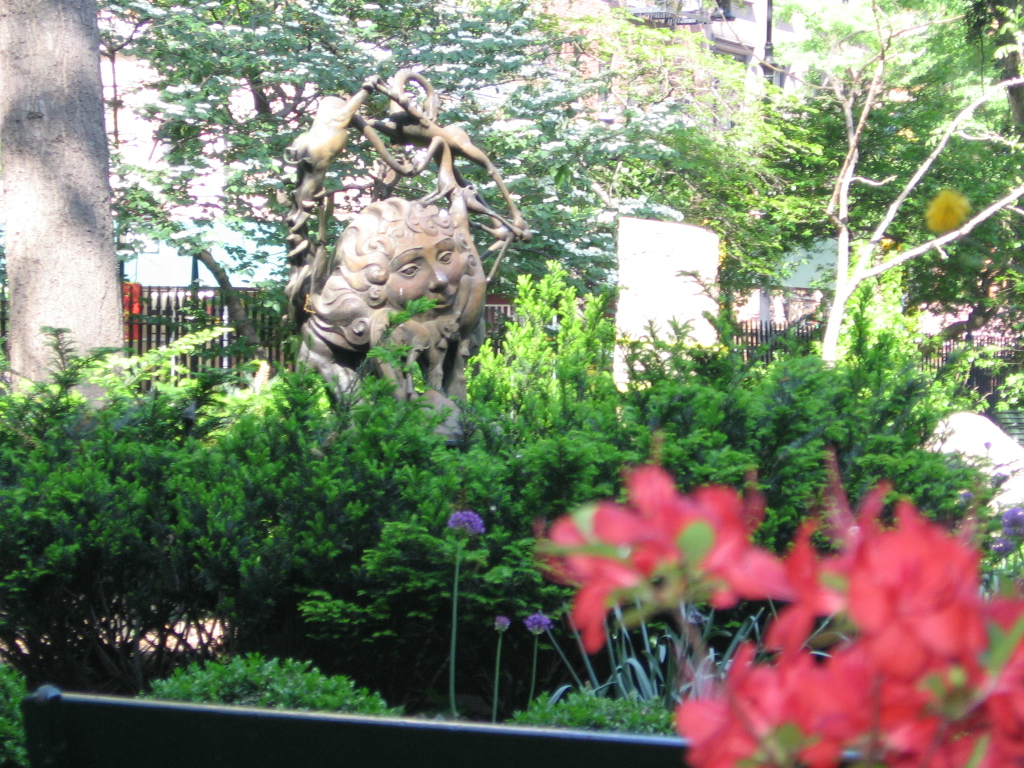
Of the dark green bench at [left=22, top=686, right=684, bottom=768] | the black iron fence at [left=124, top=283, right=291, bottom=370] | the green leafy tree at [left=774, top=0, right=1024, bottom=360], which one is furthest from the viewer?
the green leafy tree at [left=774, top=0, right=1024, bottom=360]

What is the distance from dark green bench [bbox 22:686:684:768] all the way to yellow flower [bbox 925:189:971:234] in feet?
2.55

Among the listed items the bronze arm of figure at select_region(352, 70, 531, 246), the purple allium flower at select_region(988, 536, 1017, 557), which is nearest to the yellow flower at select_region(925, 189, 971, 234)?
the purple allium flower at select_region(988, 536, 1017, 557)

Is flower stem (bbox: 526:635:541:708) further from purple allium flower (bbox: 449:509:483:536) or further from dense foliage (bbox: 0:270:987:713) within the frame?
purple allium flower (bbox: 449:509:483:536)

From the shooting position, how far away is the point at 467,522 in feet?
9.45

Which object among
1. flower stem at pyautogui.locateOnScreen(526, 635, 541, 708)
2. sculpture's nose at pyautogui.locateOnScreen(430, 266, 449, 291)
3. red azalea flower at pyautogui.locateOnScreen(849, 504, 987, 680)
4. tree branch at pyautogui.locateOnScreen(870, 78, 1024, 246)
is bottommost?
flower stem at pyautogui.locateOnScreen(526, 635, 541, 708)

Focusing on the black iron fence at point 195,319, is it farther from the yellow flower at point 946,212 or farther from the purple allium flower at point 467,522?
the yellow flower at point 946,212

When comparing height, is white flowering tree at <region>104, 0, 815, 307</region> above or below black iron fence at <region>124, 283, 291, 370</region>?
above

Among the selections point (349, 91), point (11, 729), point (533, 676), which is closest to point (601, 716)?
point (533, 676)

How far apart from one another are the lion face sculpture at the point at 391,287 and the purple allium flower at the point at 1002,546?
2423 mm

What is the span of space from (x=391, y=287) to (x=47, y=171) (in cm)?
219

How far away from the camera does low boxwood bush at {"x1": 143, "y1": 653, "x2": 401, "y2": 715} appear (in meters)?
2.53

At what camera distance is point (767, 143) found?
18062mm

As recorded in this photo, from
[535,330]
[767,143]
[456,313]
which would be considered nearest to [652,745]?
[456,313]

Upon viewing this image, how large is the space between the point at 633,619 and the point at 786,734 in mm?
104
